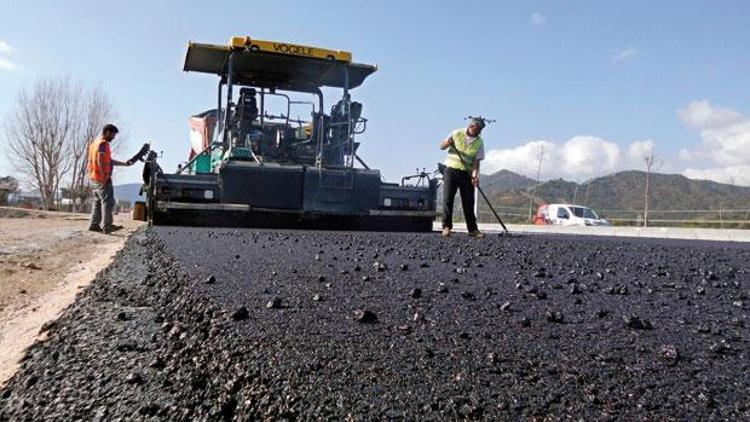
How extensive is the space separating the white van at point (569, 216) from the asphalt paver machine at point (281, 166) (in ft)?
53.5

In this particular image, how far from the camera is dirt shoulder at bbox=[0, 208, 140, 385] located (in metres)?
2.56

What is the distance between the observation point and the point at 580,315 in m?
2.16

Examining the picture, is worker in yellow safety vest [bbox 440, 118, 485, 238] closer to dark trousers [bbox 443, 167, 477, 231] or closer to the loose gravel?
dark trousers [bbox 443, 167, 477, 231]

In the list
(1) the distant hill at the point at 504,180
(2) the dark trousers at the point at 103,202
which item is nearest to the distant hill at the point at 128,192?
(2) the dark trousers at the point at 103,202

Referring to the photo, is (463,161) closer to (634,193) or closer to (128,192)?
(634,193)

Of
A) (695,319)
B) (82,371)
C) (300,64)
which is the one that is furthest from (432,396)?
(300,64)

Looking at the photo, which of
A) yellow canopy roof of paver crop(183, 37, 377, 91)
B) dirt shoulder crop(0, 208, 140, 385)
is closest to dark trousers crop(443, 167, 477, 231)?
yellow canopy roof of paver crop(183, 37, 377, 91)

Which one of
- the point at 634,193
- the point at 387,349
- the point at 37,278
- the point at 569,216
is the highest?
the point at 634,193

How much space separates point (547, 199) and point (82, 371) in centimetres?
7574

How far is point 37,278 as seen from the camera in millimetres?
4449

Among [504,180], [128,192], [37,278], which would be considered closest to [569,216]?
[37,278]

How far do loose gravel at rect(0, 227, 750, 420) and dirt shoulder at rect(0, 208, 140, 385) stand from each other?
161mm

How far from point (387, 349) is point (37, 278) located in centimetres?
374

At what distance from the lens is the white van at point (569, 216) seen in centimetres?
2430
